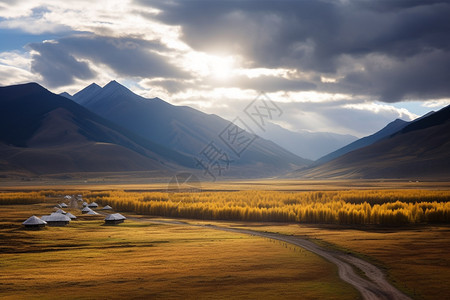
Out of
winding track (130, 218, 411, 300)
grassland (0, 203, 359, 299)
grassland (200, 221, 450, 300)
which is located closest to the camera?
winding track (130, 218, 411, 300)

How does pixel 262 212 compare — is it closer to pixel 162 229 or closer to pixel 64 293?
pixel 162 229

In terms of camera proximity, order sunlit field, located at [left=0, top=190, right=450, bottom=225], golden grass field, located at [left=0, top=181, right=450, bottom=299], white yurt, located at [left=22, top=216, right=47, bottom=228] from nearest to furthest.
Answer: golden grass field, located at [left=0, top=181, right=450, bottom=299]
white yurt, located at [left=22, top=216, right=47, bottom=228]
sunlit field, located at [left=0, top=190, right=450, bottom=225]

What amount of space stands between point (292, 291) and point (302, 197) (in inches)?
3613

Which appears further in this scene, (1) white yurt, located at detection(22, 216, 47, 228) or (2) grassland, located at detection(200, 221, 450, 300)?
(1) white yurt, located at detection(22, 216, 47, 228)

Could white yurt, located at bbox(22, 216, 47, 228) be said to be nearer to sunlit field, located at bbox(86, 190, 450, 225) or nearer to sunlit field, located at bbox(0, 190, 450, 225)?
sunlit field, located at bbox(0, 190, 450, 225)

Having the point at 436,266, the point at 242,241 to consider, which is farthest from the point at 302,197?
the point at 436,266

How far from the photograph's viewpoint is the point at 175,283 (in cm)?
3350

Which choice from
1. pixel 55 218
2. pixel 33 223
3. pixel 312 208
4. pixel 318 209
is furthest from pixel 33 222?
pixel 312 208

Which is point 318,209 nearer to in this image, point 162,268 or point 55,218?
point 55,218

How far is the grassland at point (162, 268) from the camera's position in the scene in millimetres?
30750

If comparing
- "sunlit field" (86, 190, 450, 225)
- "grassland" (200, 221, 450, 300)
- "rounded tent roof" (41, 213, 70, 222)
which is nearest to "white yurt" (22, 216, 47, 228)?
"rounded tent roof" (41, 213, 70, 222)

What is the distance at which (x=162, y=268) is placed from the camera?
1551 inches

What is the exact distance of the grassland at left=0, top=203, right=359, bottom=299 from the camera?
1211 inches

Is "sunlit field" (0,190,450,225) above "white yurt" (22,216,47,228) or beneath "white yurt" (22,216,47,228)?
above
